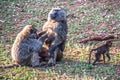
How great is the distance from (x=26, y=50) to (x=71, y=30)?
325 centimetres

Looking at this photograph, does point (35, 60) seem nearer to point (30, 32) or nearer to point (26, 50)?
point (26, 50)

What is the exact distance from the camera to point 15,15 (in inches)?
521

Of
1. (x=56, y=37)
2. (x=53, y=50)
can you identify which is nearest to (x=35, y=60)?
(x=53, y=50)

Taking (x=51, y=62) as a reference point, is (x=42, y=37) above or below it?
above

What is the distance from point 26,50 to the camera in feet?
26.6

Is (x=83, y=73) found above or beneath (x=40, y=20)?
beneath

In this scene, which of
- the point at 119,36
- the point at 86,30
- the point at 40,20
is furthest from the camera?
the point at 40,20

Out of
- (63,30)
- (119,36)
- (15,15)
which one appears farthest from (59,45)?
(15,15)

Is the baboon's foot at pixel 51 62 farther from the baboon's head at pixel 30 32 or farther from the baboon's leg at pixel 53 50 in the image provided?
the baboon's head at pixel 30 32

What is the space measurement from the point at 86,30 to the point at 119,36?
1.14 metres

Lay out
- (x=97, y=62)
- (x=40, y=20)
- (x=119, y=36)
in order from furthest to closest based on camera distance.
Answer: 1. (x=40, y=20)
2. (x=119, y=36)
3. (x=97, y=62)

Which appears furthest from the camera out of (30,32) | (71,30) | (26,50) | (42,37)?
(71,30)

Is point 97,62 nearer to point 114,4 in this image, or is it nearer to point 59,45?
point 59,45

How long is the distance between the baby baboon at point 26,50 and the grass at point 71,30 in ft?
0.61
